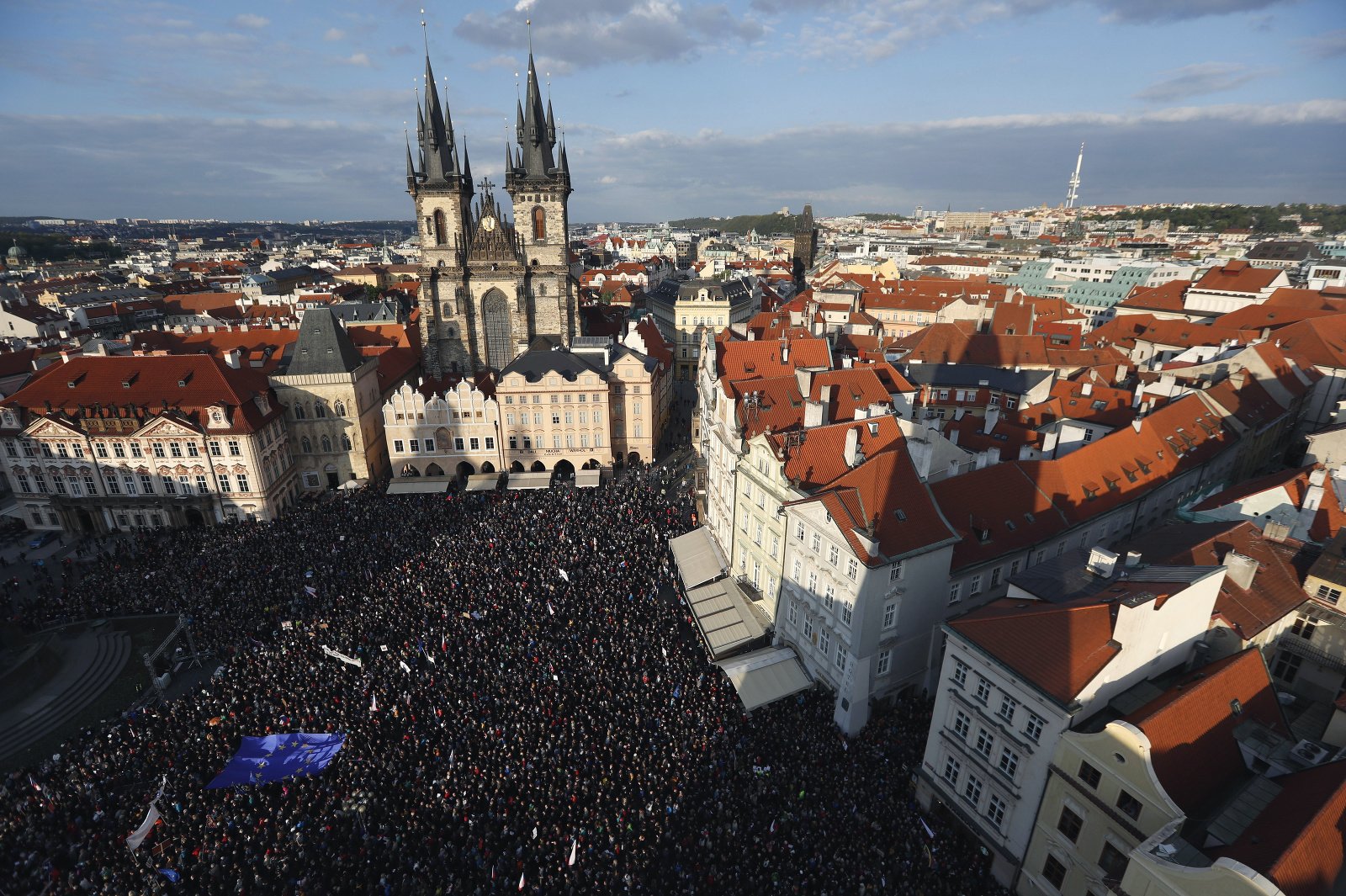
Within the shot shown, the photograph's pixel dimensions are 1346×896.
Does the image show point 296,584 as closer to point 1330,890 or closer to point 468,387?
point 468,387

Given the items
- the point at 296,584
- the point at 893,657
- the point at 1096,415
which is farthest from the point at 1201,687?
the point at 296,584

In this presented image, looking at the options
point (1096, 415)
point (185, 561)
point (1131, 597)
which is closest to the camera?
point (1131, 597)

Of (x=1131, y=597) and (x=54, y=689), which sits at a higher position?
(x=1131, y=597)

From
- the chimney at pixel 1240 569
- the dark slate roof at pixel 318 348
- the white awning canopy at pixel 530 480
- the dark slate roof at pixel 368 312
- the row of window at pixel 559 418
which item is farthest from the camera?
the dark slate roof at pixel 368 312

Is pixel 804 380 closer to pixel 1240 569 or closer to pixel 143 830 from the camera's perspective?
pixel 1240 569

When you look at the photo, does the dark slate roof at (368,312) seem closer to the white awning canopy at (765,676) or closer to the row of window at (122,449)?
the row of window at (122,449)

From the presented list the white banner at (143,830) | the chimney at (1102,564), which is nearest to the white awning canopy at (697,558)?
the chimney at (1102,564)
